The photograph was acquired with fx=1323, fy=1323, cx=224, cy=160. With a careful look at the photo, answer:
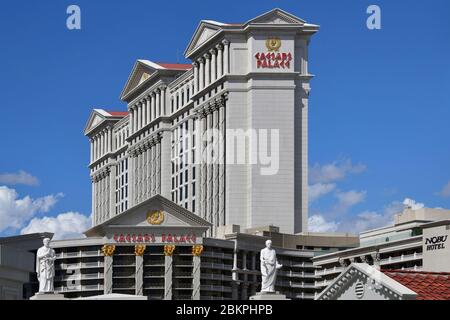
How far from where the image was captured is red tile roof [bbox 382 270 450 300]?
6316 centimetres

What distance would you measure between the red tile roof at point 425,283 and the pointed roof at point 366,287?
783mm

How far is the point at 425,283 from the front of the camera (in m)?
64.4

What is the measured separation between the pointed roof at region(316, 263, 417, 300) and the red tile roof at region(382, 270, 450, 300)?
78 centimetres

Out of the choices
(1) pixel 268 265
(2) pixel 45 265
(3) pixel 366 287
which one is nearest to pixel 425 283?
(3) pixel 366 287

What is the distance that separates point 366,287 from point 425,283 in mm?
3094

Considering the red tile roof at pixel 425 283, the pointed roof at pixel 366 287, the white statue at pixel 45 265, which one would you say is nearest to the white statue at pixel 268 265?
the pointed roof at pixel 366 287

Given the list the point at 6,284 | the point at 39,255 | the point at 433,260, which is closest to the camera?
the point at 39,255

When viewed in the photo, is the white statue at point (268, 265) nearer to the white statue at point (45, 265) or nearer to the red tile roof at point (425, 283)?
the white statue at point (45, 265)
